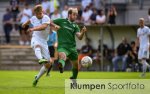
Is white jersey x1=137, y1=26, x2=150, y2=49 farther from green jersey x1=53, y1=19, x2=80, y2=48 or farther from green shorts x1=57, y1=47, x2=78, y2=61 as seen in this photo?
green shorts x1=57, y1=47, x2=78, y2=61

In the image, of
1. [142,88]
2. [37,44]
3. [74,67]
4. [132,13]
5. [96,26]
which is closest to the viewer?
[142,88]

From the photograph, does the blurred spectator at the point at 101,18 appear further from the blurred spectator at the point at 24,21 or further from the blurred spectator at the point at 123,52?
the blurred spectator at the point at 24,21

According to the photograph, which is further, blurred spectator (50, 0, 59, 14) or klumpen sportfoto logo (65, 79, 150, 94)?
blurred spectator (50, 0, 59, 14)

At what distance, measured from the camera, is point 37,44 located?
2100cm

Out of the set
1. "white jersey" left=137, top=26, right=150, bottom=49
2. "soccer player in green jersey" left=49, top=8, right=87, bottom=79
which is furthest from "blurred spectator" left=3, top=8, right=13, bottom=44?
"soccer player in green jersey" left=49, top=8, right=87, bottom=79

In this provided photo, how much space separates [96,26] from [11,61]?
5.57m

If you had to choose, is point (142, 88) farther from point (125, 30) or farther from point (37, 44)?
point (125, 30)

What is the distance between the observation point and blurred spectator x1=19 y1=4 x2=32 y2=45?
3756 cm

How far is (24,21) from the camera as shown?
3753 cm

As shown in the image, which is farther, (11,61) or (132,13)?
(132,13)

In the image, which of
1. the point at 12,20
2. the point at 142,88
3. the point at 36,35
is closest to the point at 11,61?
the point at 12,20

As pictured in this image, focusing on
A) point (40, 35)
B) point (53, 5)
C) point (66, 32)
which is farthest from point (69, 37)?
point (53, 5)

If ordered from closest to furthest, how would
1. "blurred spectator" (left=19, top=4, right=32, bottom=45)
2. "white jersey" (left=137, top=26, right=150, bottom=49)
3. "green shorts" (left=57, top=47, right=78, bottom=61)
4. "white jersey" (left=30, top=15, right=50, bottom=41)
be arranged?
"green shorts" (left=57, top=47, right=78, bottom=61) → "white jersey" (left=30, top=15, right=50, bottom=41) → "white jersey" (left=137, top=26, right=150, bottom=49) → "blurred spectator" (left=19, top=4, right=32, bottom=45)

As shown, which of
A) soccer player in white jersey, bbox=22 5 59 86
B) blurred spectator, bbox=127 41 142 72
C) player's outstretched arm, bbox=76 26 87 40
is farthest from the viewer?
blurred spectator, bbox=127 41 142 72
